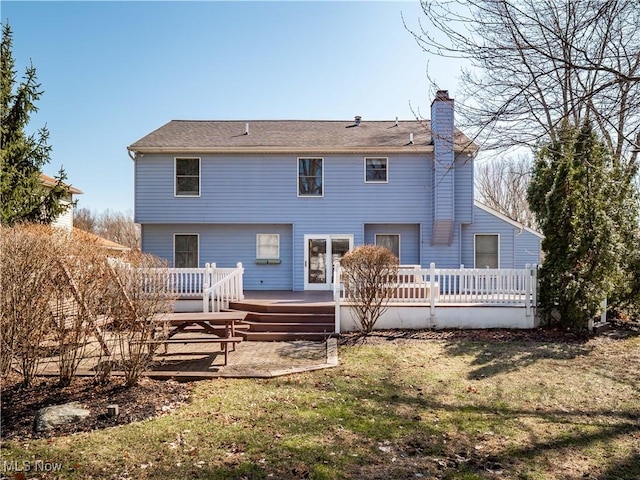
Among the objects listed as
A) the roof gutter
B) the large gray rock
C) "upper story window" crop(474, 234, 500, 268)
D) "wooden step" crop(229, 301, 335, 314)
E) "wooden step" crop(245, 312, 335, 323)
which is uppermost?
the roof gutter

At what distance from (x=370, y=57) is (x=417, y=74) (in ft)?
7.78

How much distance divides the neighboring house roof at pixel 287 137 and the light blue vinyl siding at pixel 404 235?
2.94 meters

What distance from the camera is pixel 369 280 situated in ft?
30.6

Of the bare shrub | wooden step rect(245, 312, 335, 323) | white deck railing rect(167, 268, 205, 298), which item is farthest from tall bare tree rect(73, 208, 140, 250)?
the bare shrub

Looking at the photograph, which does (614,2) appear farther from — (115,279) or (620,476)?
(115,279)

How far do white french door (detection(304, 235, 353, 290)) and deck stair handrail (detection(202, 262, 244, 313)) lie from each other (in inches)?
154

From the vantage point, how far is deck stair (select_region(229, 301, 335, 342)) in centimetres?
939

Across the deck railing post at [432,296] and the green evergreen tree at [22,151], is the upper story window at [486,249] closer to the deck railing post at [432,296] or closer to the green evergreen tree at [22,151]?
the deck railing post at [432,296]

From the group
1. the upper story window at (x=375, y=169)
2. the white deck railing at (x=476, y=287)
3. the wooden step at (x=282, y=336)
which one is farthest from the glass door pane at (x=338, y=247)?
the wooden step at (x=282, y=336)

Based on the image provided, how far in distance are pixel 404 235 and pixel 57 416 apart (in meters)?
13.1

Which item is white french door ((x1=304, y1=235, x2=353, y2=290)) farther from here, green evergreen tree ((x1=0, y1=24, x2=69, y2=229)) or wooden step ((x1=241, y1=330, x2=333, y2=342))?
green evergreen tree ((x1=0, y1=24, x2=69, y2=229))

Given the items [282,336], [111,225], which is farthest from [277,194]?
[111,225]

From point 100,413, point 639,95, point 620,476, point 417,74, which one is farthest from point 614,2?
point 100,413

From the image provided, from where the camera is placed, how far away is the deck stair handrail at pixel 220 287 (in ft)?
35.3
